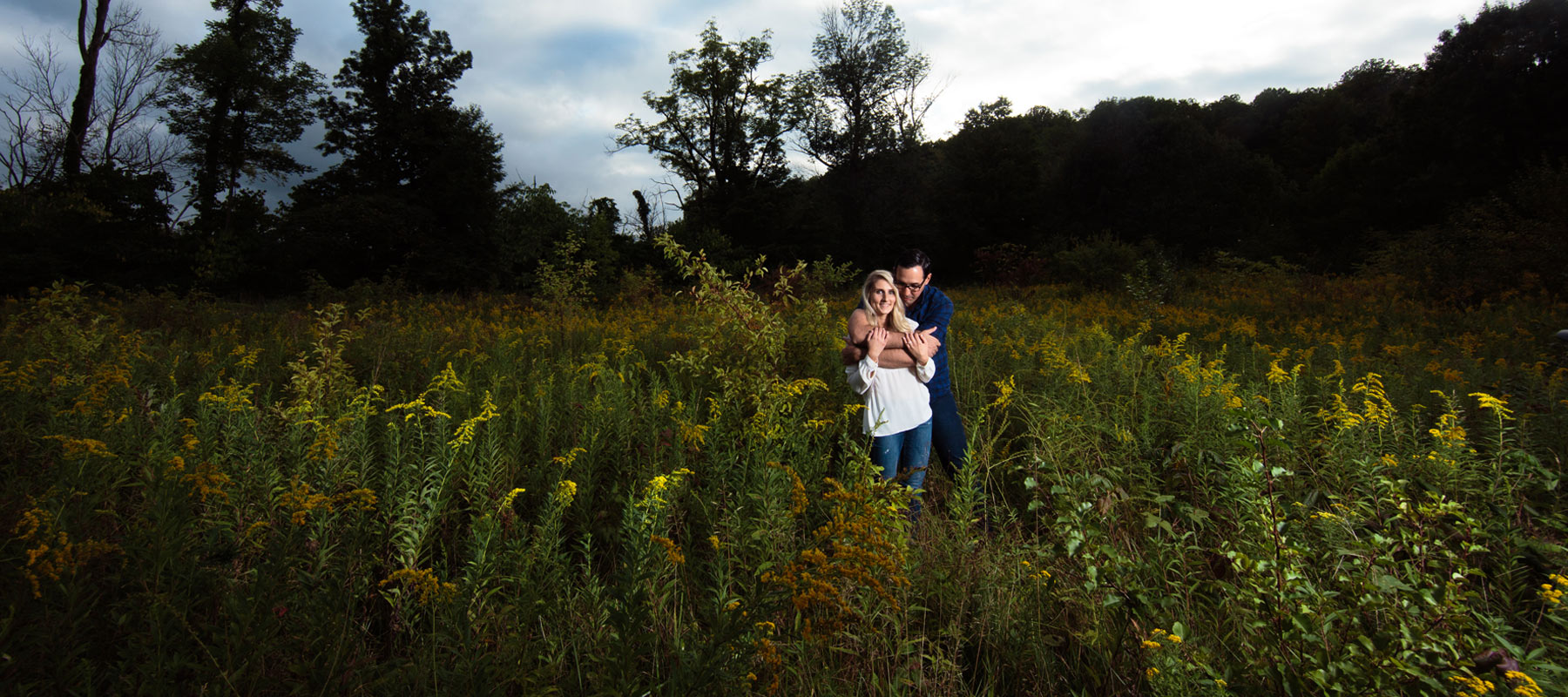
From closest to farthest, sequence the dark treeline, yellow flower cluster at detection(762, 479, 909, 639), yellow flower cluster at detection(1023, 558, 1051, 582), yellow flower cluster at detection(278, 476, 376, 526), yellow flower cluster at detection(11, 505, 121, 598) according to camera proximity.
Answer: yellow flower cluster at detection(11, 505, 121, 598), yellow flower cluster at detection(762, 479, 909, 639), yellow flower cluster at detection(278, 476, 376, 526), yellow flower cluster at detection(1023, 558, 1051, 582), the dark treeline

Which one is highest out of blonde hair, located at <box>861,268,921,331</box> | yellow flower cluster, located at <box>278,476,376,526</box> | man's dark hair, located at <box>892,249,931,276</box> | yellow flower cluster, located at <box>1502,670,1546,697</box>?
man's dark hair, located at <box>892,249,931,276</box>

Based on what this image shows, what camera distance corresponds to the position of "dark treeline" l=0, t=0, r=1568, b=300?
1753 cm

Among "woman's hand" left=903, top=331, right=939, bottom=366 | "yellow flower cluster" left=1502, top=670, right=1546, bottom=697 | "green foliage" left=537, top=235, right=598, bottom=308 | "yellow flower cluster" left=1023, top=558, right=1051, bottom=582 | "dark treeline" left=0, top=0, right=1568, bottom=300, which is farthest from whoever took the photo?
"dark treeline" left=0, top=0, right=1568, bottom=300

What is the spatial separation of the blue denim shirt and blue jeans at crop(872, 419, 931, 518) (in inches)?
9.5

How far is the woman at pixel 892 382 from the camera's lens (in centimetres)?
322

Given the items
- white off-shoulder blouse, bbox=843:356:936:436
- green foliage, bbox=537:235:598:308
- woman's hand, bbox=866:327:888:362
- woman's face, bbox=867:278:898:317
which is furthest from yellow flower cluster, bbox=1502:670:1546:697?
green foliage, bbox=537:235:598:308

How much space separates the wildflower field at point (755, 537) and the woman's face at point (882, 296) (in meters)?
0.65

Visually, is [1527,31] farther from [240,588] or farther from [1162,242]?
[240,588]

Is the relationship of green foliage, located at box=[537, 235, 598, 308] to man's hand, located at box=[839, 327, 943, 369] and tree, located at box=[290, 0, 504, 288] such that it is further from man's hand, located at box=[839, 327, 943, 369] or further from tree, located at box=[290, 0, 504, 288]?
tree, located at box=[290, 0, 504, 288]

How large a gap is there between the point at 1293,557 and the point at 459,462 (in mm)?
3221

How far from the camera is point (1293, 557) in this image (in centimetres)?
177

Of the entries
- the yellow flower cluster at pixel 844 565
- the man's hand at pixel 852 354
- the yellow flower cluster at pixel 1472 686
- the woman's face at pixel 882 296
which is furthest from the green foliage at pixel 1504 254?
the yellow flower cluster at pixel 844 565

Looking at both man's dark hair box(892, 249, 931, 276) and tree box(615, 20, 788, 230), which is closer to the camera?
man's dark hair box(892, 249, 931, 276)

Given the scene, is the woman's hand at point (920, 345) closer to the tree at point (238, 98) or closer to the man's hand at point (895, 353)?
the man's hand at point (895, 353)
